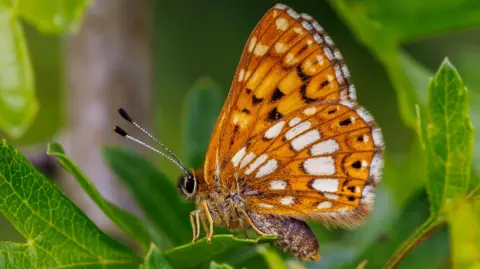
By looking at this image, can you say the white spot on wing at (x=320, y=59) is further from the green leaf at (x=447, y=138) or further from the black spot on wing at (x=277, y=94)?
the green leaf at (x=447, y=138)

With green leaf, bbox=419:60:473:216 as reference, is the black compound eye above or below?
above

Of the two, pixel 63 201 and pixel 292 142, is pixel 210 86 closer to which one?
pixel 292 142

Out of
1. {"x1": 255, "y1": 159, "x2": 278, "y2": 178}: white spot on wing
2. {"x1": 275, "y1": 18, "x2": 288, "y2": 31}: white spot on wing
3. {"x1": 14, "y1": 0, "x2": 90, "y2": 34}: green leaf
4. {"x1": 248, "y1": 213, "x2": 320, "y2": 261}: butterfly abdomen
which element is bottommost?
{"x1": 248, "y1": 213, "x2": 320, "y2": 261}: butterfly abdomen

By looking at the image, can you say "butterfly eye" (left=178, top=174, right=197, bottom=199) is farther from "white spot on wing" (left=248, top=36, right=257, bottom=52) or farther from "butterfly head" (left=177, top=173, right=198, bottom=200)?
"white spot on wing" (left=248, top=36, right=257, bottom=52)

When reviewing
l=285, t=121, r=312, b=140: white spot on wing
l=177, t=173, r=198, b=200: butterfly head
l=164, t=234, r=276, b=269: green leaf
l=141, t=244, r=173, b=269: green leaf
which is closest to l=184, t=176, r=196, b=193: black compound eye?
l=177, t=173, r=198, b=200: butterfly head

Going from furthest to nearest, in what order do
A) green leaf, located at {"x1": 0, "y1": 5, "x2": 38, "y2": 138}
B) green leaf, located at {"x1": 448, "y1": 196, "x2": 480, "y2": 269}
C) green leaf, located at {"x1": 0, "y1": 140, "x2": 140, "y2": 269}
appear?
green leaf, located at {"x1": 0, "y1": 5, "x2": 38, "y2": 138} → green leaf, located at {"x1": 0, "y1": 140, "x2": 140, "y2": 269} → green leaf, located at {"x1": 448, "y1": 196, "x2": 480, "y2": 269}

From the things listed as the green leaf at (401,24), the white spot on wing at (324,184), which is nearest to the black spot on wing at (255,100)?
the white spot on wing at (324,184)
